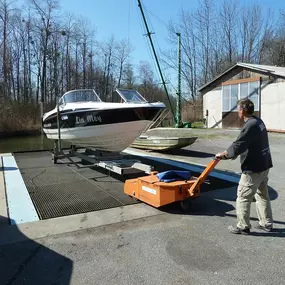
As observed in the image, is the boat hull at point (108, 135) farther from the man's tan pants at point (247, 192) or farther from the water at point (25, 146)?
the water at point (25, 146)

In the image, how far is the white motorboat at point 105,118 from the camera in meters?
7.50

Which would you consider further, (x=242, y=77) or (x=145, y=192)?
(x=242, y=77)

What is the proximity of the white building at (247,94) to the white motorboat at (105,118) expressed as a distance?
1376cm

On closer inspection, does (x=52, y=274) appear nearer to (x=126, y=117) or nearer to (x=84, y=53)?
(x=126, y=117)

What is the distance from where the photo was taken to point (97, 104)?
7.95m

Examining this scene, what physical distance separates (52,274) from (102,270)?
0.50m

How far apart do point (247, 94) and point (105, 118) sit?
15892 millimetres

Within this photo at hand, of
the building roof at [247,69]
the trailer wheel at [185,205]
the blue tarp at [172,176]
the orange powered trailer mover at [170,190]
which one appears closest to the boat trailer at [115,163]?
the blue tarp at [172,176]

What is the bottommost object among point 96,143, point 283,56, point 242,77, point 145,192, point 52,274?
point 52,274

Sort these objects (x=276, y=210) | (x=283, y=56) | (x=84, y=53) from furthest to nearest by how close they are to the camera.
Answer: (x=84, y=53) → (x=283, y=56) → (x=276, y=210)

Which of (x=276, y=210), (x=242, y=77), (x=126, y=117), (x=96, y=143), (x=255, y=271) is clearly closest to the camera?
(x=255, y=271)

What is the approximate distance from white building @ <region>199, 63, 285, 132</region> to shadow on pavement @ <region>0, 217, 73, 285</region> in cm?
1798

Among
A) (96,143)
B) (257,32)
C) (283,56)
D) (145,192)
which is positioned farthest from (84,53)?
(145,192)

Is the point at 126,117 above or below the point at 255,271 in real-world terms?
above
